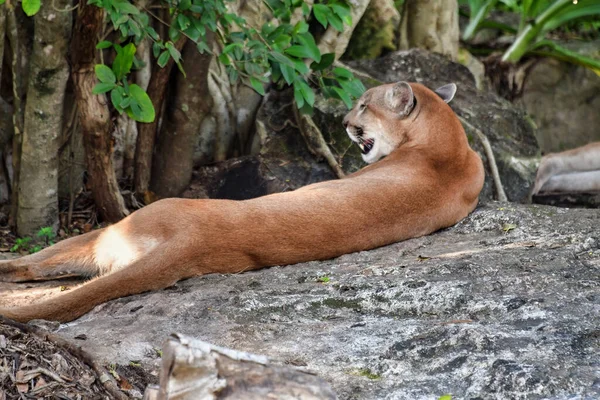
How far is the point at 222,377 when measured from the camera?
2.67 m

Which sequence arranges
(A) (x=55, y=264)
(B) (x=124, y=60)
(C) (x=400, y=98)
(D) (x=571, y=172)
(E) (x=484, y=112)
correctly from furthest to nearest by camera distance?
(D) (x=571, y=172) → (E) (x=484, y=112) → (C) (x=400, y=98) → (B) (x=124, y=60) → (A) (x=55, y=264)

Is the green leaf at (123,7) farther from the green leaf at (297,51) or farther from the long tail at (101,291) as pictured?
the long tail at (101,291)

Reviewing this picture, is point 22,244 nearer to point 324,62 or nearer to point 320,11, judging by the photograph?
point 324,62

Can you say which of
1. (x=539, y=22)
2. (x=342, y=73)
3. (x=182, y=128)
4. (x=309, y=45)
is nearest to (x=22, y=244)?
(x=182, y=128)

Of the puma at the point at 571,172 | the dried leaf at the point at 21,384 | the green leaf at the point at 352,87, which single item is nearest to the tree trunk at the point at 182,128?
the green leaf at the point at 352,87

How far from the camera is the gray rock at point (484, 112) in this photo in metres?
8.41

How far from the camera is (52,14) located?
6219 millimetres

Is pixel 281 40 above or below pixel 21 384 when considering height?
above

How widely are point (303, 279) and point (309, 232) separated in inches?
16.2

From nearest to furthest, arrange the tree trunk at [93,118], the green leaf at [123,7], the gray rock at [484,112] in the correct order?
the green leaf at [123,7], the tree trunk at [93,118], the gray rock at [484,112]

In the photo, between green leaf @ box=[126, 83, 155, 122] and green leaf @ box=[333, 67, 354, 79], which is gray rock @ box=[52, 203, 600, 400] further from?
green leaf @ box=[333, 67, 354, 79]

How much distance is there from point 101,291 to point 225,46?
2194 mm

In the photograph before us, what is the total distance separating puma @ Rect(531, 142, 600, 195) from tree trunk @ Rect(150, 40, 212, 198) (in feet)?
12.5

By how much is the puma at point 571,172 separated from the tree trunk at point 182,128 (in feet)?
12.5
